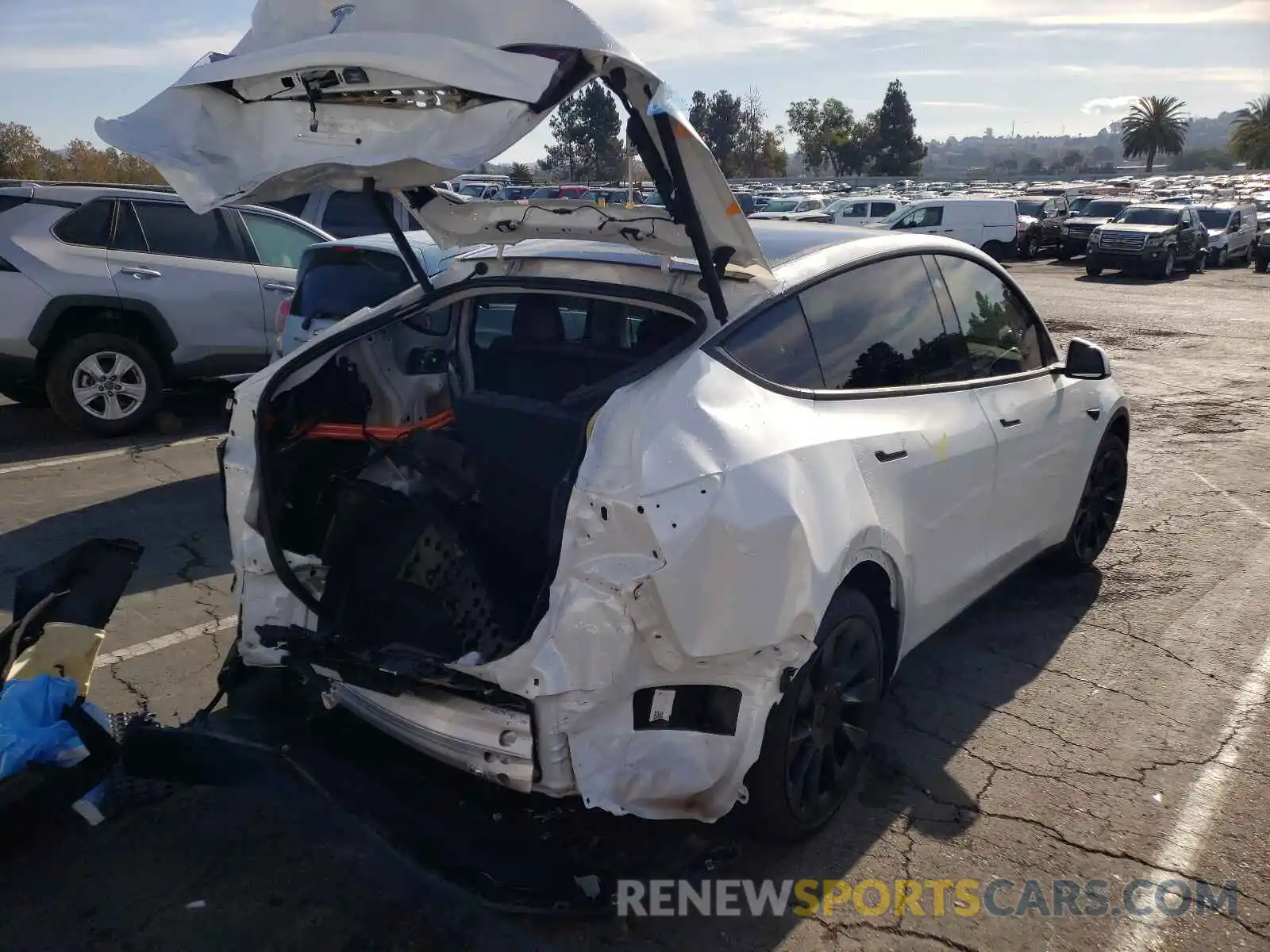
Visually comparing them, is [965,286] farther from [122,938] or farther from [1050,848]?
[122,938]

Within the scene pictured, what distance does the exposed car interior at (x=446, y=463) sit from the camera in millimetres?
3207

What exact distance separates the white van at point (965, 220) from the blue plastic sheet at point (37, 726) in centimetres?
2462

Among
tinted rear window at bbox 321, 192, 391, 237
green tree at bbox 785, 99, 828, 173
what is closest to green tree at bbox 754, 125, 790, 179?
green tree at bbox 785, 99, 828, 173

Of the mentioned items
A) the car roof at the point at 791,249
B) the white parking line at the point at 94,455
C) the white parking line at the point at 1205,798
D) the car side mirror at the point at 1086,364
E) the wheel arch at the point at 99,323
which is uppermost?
the car roof at the point at 791,249

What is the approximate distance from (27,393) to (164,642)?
5.24m

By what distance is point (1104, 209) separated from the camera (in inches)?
1249

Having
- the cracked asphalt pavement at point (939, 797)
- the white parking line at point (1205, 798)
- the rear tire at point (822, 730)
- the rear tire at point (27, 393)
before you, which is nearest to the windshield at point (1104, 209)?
the cracked asphalt pavement at point (939, 797)

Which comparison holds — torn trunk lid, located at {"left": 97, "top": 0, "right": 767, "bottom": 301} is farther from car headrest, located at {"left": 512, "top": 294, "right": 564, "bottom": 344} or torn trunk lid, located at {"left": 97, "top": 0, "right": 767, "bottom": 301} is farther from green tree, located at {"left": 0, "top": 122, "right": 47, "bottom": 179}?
green tree, located at {"left": 0, "top": 122, "right": 47, "bottom": 179}

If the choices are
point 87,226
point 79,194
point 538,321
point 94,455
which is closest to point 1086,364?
point 538,321

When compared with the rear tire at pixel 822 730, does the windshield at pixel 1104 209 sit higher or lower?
higher

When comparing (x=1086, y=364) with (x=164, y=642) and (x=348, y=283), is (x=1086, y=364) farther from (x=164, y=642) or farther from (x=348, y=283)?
(x=348, y=283)

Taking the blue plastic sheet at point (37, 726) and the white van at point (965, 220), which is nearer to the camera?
the blue plastic sheet at point (37, 726)

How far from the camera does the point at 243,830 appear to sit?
3242mm

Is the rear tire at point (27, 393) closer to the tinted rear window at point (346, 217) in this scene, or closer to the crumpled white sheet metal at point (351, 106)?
the tinted rear window at point (346, 217)
